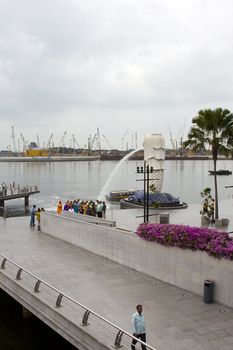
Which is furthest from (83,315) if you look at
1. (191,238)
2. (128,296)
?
(191,238)

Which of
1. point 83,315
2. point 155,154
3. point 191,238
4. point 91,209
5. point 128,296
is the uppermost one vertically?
point 155,154

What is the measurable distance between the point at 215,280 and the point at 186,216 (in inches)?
587

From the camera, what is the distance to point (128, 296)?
14.2 m

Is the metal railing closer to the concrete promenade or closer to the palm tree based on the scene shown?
the concrete promenade

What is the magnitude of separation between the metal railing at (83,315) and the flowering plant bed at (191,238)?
13.3 ft

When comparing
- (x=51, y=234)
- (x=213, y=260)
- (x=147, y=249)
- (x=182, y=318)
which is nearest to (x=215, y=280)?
(x=213, y=260)

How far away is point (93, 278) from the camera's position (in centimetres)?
1612

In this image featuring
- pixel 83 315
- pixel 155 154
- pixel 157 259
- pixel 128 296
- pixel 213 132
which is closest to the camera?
pixel 83 315

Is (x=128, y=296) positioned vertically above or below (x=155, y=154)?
below

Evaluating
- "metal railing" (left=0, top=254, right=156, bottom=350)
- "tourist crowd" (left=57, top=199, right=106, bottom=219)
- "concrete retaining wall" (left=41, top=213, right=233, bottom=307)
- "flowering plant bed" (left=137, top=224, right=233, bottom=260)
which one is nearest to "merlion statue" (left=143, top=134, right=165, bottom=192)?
"tourist crowd" (left=57, top=199, right=106, bottom=219)

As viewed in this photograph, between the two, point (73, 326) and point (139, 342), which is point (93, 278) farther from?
point (139, 342)

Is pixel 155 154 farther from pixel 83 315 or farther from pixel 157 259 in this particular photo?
pixel 83 315

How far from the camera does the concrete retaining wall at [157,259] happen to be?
525 inches

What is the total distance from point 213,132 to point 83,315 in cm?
1554
